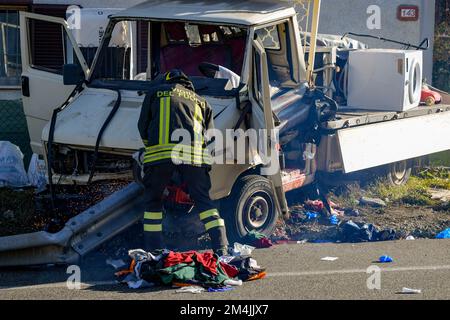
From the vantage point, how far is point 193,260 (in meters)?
7.56

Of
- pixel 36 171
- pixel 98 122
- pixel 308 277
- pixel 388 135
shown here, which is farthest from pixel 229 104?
pixel 36 171

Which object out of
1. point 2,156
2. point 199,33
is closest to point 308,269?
point 199,33

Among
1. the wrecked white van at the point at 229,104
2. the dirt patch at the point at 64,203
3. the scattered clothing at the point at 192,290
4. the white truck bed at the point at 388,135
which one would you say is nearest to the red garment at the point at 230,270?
the scattered clothing at the point at 192,290

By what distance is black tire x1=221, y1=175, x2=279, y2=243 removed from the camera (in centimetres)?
894

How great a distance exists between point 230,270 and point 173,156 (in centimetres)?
110

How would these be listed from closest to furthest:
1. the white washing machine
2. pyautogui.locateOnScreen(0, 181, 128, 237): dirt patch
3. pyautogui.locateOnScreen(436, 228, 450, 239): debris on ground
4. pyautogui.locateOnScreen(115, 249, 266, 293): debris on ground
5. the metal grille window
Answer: pyautogui.locateOnScreen(115, 249, 266, 293): debris on ground, pyautogui.locateOnScreen(0, 181, 128, 237): dirt patch, pyautogui.locateOnScreen(436, 228, 450, 239): debris on ground, the white washing machine, the metal grille window

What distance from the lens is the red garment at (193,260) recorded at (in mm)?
7480

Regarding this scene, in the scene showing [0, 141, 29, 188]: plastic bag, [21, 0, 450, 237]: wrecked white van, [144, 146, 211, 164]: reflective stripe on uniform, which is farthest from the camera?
[0, 141, 29, 188]: plastic bag

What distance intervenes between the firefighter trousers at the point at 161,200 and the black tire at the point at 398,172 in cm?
408

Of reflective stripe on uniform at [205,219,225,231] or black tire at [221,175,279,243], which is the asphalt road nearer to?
black tire at [221,175,279,243]

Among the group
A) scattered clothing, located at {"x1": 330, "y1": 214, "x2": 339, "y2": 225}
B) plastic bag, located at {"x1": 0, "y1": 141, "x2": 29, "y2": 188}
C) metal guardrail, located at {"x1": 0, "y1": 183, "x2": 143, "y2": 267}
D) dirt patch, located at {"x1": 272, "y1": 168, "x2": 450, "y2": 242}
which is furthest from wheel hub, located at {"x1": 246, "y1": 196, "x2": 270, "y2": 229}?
plastic bag, located at {"x1": 0, "y1": 141, "x2": 29, "y2": 188}

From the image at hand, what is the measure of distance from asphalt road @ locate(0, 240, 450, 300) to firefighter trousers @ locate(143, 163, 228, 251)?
0.46 meters

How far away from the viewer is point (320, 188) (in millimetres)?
10680
